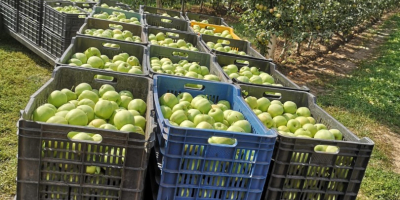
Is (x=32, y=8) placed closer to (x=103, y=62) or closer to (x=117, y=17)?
(x=117, y=17)

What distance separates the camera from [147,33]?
5.59 meters

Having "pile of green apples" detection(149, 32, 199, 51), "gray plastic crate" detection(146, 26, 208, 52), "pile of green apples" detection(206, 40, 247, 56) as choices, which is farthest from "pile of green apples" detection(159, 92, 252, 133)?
"gray plastic crate" detection(146, 26, 208, 52)

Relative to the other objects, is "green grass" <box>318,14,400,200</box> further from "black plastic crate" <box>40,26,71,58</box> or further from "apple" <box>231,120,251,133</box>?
"black plastic crate" <box>40,26,71,58</box>

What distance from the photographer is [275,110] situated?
11.6ft

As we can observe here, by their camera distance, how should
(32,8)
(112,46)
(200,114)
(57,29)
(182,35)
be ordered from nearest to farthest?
(200,114) → (112,46) → (182,35) → (57,29) → (32,8)

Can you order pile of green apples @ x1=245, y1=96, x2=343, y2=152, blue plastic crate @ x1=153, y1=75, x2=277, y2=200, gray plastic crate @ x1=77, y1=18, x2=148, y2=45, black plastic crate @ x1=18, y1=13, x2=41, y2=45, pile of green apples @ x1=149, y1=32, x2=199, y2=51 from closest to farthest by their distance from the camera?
blue plastic crate @ x1=153, y1=75, x2=277, y2=200
pile of green apples @ x1=245, y1=96, x2=343, y2=152
pile of green apples @ x1=149, y1=32, x2=199, y2=51
gray plastic crate @ x1=77, y1=18, x2=148, y2=45
black plastic crate @ x1=18, y1=13, x2=41, y2=45

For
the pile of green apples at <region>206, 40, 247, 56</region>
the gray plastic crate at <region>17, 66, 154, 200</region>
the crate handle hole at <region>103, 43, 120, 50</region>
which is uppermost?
the pile of green apples at <region>206, 40, 247, 56</region>

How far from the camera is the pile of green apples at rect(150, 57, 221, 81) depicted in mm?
4111

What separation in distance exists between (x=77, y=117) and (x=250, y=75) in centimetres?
238

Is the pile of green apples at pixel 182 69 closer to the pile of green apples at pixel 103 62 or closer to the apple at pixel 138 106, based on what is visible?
the pile of green apples at pixel 103 62

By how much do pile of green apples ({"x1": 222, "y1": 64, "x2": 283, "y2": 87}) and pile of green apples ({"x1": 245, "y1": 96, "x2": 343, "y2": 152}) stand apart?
0.58 meters

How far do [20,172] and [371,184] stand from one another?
4.37 metres

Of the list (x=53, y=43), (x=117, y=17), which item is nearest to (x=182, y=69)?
(x=117, y=17)

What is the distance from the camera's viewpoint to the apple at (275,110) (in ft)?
11.6
